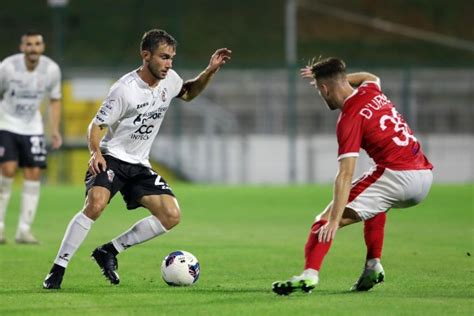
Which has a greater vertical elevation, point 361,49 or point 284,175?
point 361,49

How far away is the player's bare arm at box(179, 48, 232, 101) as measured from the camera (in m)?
9.19

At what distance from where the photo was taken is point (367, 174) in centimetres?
841

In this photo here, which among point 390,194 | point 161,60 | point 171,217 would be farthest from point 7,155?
point 390,194

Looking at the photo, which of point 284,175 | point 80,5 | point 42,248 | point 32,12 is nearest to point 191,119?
point 284,175

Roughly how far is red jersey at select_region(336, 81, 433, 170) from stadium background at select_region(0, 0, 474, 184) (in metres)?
20.1

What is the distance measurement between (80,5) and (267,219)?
1029 inches

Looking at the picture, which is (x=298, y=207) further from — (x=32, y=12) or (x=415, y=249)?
(x=32, y=12)

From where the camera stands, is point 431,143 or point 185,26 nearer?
point 431,143

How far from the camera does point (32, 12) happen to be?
3522 cm

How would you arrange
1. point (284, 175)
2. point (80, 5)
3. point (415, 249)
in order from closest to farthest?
point (415, 249) < point (284, 175) < point (80, 5)

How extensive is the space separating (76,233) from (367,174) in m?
2.26

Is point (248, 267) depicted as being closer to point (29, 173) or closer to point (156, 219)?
point (156, 219)

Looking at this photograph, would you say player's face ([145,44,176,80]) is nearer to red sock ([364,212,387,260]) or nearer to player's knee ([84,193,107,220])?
player's knee ([84,193,107,220])

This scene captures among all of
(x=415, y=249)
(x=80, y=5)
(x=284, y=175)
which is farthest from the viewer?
(x=80, y=5)
